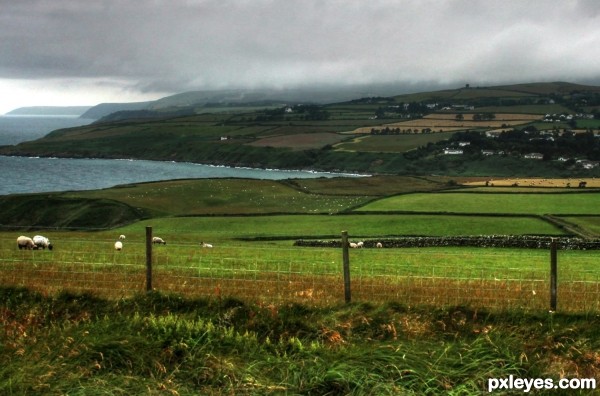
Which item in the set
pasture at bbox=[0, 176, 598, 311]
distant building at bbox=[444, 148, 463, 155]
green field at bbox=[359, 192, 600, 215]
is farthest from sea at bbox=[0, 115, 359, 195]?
green field at bbox=[359, 192, 600, 215]

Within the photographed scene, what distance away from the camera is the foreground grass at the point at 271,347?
10664mm

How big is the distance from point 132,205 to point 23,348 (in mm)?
78730

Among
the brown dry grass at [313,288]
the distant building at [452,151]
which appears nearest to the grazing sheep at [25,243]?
the brown dry grass at [313,288]

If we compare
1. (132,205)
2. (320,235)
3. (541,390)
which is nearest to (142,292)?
(541,390)

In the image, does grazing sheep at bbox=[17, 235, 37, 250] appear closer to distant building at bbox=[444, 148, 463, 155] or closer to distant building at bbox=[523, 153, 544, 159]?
distant building at bbox=[523, 153, 544, 159]

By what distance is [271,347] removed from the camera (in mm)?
12484

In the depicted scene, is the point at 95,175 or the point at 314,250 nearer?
the point at 314,250

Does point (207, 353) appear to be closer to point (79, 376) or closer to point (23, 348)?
point (79, 376)

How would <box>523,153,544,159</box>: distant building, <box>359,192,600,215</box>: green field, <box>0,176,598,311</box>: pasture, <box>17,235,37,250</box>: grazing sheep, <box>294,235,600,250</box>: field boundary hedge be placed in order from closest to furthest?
<box>0,176,598,311</box>: pasture → <box>17,235,37,250</box>: grazing sheep → <box>294,235,600,250</box>: field boundary hedge → <box>359,192,600,215</box>: green field → <box>523,153,544,159</box>: distant building

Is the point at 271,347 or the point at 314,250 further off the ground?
the point at 271,347

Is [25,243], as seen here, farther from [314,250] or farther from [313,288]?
[313,288]

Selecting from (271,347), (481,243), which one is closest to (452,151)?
(481,243)

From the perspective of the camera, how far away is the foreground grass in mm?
10664

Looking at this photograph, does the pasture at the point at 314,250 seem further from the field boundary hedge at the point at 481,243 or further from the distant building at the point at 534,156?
the distant building at the point at 534,156
